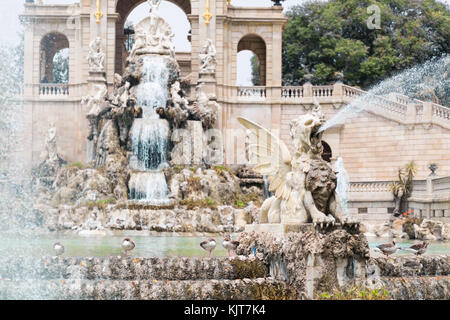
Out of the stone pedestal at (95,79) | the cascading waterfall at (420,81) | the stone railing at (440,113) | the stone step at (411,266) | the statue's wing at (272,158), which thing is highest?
the cascading waterfall at (420,81)

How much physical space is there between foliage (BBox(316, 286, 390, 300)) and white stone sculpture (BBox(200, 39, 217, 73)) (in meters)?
30.1

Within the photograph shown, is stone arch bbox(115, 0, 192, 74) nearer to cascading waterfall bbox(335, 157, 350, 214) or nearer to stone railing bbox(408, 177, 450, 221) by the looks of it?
cascading waterfall bbox(335, 157, 350, 214)

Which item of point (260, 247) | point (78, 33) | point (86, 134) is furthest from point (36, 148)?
point (260, 247)

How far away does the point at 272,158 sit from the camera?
14648 mm

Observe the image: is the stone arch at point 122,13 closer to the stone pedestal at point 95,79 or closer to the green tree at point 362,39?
the stone pedestal at point 95,79

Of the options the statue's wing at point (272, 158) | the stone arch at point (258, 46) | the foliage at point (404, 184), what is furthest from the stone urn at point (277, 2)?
the statue's wing at point (272, 158)

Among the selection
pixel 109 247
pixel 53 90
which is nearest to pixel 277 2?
pixel 53 90

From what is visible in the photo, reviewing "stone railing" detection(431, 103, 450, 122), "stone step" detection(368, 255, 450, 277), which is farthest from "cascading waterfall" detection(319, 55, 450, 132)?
"stone step" detection(368, 255, 450, 277)

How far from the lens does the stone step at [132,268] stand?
13836 mm

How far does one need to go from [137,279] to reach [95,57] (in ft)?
95.6

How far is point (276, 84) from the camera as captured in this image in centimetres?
4359

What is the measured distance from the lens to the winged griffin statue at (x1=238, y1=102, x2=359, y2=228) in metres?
13.4

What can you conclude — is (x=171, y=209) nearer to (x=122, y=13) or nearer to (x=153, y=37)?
(x=153, y=37)

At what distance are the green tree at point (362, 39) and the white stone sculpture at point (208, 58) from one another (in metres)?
9.97
